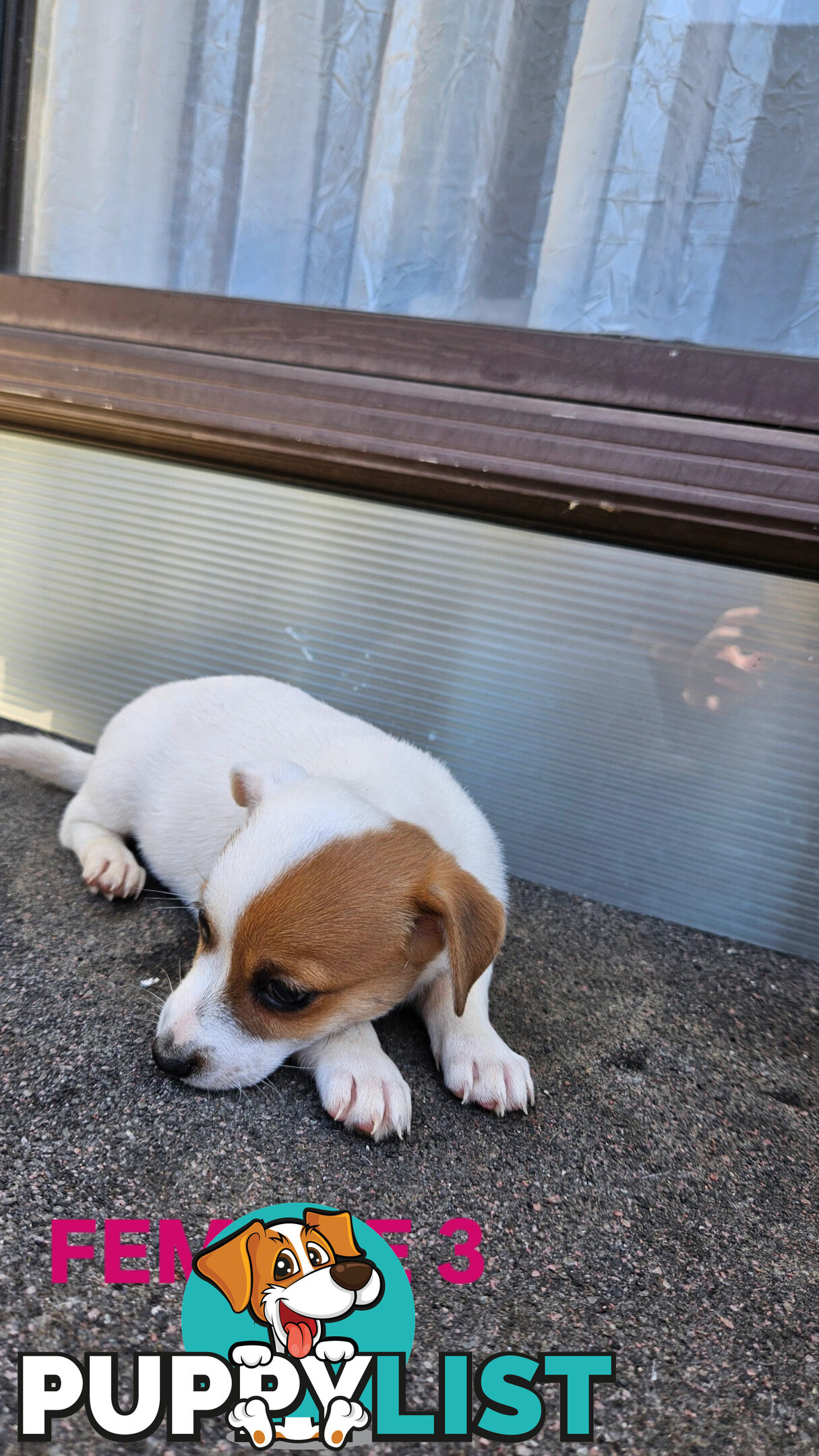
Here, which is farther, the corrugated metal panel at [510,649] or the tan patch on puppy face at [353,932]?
the corrugated metal panel at [510,649]

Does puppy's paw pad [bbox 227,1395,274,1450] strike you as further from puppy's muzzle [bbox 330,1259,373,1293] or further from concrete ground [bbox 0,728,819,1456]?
puppy's muzzle [bbox 330,1259,373,1293]

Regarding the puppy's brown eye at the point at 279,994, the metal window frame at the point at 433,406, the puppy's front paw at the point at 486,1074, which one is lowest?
the puppy's front paw at the point at 486,1074

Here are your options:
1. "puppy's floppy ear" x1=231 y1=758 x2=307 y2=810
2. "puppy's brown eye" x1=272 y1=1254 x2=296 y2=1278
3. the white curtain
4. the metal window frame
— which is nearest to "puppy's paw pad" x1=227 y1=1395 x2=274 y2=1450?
"puppy's brown eye" x1=272 y1=1254 x2=296 y2=1278

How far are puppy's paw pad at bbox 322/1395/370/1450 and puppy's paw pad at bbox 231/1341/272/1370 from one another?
0.07m

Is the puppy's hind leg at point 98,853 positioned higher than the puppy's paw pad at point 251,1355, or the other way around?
the puppy's paw pad at point 251,1355

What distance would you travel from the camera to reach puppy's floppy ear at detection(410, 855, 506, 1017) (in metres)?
1.19

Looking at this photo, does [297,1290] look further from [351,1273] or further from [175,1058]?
[175,1058]

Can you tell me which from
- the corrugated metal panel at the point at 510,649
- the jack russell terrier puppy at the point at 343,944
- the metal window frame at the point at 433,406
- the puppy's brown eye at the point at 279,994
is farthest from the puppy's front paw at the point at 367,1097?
the metal window frame at the point at 433,406

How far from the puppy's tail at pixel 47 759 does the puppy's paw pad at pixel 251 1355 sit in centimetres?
141

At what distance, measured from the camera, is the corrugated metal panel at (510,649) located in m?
2.03

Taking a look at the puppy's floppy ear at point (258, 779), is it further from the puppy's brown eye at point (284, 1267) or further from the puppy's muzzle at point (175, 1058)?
the puppy's brown eye at point (284, 1267)

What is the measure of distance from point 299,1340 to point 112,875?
0.99m

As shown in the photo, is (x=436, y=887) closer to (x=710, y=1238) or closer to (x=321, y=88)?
(x=710, y=1238)

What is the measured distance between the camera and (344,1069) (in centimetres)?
125
